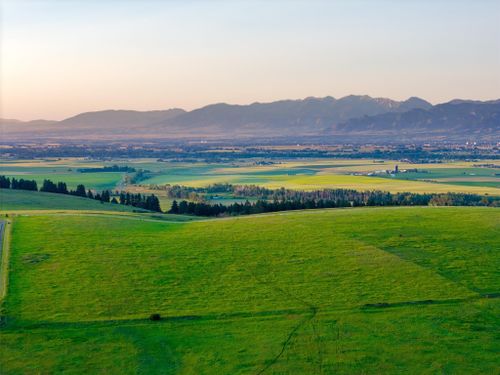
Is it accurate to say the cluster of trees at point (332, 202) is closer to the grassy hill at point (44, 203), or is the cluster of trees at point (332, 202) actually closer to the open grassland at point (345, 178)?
the open grassland at point (345, 178)

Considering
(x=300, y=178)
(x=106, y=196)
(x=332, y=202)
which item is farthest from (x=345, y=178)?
(x=106, y=196)

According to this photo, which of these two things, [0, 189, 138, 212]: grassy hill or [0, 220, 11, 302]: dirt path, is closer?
[0, 220, 11, 302]: dirt path

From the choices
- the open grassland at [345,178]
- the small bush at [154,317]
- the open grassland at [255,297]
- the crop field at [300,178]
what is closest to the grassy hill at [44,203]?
the crop field at [300,178]

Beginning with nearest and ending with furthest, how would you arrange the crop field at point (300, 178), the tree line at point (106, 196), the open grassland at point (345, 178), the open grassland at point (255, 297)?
1. the open grassland at point (255, 297)
2. the tree line at point (106, 196)
3. the open grassland at point (345, 178)
4. the crop field at point (300, 178)

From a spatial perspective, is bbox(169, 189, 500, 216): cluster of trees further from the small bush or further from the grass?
the small bush

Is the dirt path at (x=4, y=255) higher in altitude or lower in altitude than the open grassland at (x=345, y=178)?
higher

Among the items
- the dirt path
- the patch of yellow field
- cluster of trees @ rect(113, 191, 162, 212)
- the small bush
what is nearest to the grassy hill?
cluster of trees @ rect(113, 191, 162, 212)
